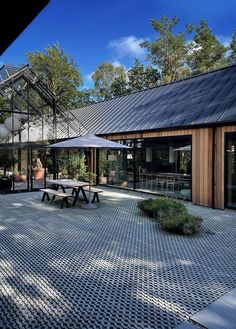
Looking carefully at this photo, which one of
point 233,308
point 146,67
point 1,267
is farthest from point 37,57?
point 233,308

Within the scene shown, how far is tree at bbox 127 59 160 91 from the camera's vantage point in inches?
1212

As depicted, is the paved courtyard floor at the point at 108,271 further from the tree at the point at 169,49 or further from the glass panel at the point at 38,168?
the tree at the point at 169,49

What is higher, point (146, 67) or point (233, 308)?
point (146, 67)

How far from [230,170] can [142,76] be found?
2557cm

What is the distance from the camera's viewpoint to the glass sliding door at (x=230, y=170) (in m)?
8.30

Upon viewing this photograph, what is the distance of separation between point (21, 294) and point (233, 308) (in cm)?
267

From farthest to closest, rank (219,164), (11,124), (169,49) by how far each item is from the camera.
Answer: (169,49) < (11,124) < (219,164)

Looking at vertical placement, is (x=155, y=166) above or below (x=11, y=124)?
below

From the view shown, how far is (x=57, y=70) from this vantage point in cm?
2966

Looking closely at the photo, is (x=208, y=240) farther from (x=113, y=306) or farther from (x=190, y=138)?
(x=190, y=138)

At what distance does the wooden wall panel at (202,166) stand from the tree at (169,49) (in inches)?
875

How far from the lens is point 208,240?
557 centimetres

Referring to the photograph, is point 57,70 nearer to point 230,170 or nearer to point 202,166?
point 202,166

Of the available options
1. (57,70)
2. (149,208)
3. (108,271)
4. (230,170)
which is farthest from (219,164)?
(57,70)
